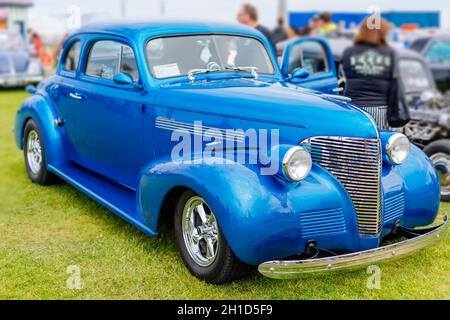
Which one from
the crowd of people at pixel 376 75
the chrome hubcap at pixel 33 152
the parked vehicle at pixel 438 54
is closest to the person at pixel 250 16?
the crowd of people at pixel 376 75

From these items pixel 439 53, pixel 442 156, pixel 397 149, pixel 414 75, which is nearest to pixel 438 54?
pixel 439 53

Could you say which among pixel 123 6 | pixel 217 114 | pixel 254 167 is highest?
pixel 123 6

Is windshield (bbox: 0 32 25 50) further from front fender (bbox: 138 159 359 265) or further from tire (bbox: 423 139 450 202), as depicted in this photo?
front fender (bbox: 138 159 359 265)

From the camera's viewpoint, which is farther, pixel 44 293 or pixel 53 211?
pixel 53 211

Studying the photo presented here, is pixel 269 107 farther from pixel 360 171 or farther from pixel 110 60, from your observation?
pixel 110 60

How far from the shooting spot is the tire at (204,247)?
3.46 meters

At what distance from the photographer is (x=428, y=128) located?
6.46 m

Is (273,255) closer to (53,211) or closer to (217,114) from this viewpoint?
(217,114)

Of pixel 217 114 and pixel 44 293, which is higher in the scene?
pixel 217 114

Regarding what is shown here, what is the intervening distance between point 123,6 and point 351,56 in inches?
794

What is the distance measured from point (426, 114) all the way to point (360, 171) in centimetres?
354

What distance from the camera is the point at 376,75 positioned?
584 centimetres

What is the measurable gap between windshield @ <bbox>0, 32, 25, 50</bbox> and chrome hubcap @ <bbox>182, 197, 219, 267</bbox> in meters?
14.2

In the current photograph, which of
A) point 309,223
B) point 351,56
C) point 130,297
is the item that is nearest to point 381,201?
point 309,223
